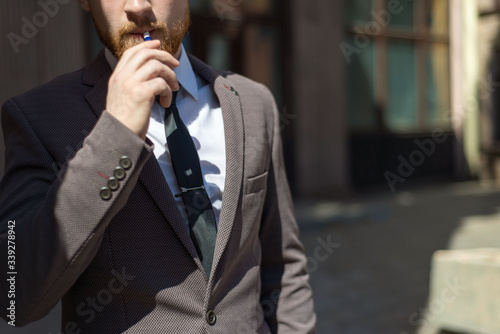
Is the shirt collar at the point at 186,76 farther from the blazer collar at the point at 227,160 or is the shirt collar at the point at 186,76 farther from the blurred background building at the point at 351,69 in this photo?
the blurred background building at the point at 351,69

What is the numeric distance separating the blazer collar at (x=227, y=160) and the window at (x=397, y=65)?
1067 centimetres

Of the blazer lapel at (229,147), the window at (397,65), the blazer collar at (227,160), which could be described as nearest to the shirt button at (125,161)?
the blazer collar at (227,160)

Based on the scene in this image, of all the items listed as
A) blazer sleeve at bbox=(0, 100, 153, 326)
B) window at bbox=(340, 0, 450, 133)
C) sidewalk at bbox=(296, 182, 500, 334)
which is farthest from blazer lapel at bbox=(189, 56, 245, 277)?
window at bbox=(340, 0, 450, 133)

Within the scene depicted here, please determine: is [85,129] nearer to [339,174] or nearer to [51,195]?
[51,195]

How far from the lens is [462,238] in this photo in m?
7.96

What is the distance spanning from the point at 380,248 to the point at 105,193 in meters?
6.56

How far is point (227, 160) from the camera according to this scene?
160cm

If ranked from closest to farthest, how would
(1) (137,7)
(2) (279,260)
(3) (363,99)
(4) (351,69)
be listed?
(1) (137,7)
(2) (279,260)
(4) (351,69)
(3) (363,99)

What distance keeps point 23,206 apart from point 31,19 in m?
6.67

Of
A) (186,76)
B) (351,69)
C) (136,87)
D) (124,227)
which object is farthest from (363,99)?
(136,87)

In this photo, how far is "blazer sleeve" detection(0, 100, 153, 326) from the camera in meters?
1.26

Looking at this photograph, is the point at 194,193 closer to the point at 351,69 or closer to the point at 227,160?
the point at 227,160

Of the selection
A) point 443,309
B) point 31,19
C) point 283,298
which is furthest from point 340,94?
point 283,298

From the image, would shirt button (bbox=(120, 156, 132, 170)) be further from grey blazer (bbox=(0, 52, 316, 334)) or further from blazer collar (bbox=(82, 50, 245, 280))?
blazer collar (bbox=(82, 50, 245, 280))
